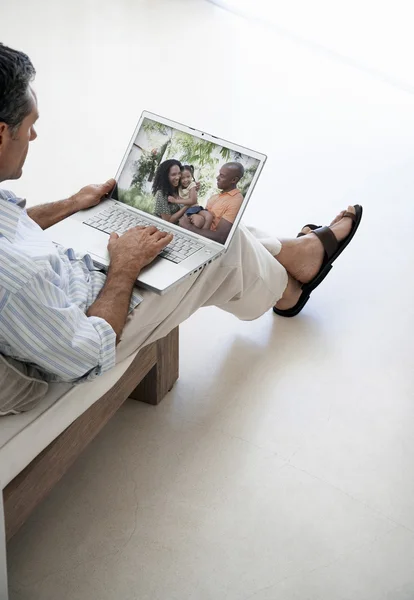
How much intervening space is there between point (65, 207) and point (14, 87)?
44cm

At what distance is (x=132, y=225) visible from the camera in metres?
1.61

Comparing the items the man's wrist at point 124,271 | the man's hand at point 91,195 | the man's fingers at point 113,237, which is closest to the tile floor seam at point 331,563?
the man's wrist at point 124,271

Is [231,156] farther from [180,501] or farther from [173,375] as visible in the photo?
[180,501]

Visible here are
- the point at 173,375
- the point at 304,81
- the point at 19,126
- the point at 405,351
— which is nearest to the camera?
the point at 19,126

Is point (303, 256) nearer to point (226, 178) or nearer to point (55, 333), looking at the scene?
point (226, 178)

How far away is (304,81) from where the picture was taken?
3531 millimetres

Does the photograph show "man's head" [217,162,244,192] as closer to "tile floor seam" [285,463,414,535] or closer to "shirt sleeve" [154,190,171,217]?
"shirt sleeve" [154,190,171,217]

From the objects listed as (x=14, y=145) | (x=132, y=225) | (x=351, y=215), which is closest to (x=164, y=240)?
(x=132, y=225)

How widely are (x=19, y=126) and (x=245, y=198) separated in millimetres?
522

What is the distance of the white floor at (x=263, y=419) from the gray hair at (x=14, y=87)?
30.5 inches

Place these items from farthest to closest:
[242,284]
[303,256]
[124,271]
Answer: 1. [303,256]
2. [242,284]
3. [124,271]

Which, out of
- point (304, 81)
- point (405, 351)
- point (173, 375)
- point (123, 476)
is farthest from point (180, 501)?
point (304, 81)

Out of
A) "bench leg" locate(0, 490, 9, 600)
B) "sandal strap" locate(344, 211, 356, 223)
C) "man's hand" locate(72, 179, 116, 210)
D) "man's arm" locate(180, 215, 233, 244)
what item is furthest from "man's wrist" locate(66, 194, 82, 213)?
"sandal strap" locate(344, 211, 356, 223)

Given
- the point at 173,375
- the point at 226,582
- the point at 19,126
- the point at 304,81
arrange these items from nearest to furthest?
1. the point at 19,126
2. the point at 226,582
3. the point at 173,375
4. the point at 304,81
